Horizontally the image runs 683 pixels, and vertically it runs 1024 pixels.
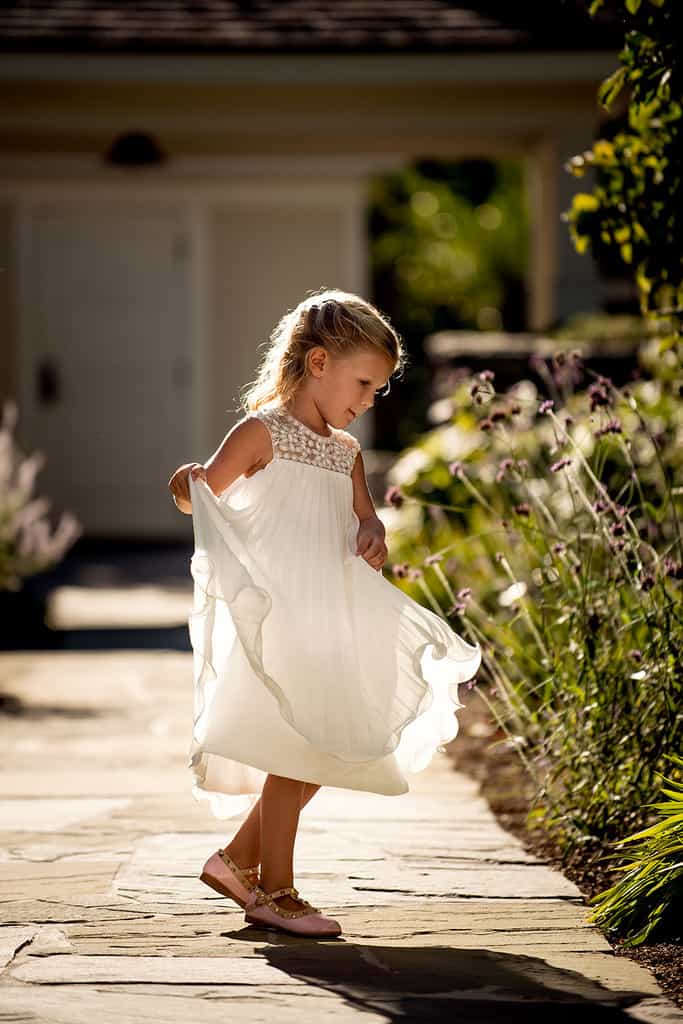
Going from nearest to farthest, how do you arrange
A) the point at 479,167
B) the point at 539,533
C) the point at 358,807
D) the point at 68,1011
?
the point at 68,1011, the point at 539,533, the point at 358,807, the point at 479,167

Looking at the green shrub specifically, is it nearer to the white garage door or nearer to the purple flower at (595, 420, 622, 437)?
the purple flower at (595, 420, 622, 437)

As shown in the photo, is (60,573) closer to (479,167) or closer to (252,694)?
(252,694)

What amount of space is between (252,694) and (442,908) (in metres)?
0.65

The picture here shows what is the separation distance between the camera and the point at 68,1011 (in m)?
2.83

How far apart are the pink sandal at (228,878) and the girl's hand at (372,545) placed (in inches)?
27.4

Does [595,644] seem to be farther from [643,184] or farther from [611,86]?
[611,86]

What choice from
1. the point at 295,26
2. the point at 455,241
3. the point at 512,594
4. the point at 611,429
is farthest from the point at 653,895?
the point at 455,241

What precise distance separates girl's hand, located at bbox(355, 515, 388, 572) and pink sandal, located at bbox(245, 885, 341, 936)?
2.31 ft

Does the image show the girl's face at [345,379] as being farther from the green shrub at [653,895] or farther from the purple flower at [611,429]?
the green shrub at [653,895]

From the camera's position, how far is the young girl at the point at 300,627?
11.1 feet

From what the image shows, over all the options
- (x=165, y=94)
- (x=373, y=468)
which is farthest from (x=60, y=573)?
(x=165, y=94)

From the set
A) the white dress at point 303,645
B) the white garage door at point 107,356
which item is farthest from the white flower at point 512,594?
the white garage door at point 107,356

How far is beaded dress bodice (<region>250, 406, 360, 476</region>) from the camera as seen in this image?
3.60 metres

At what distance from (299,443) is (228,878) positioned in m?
0.93
